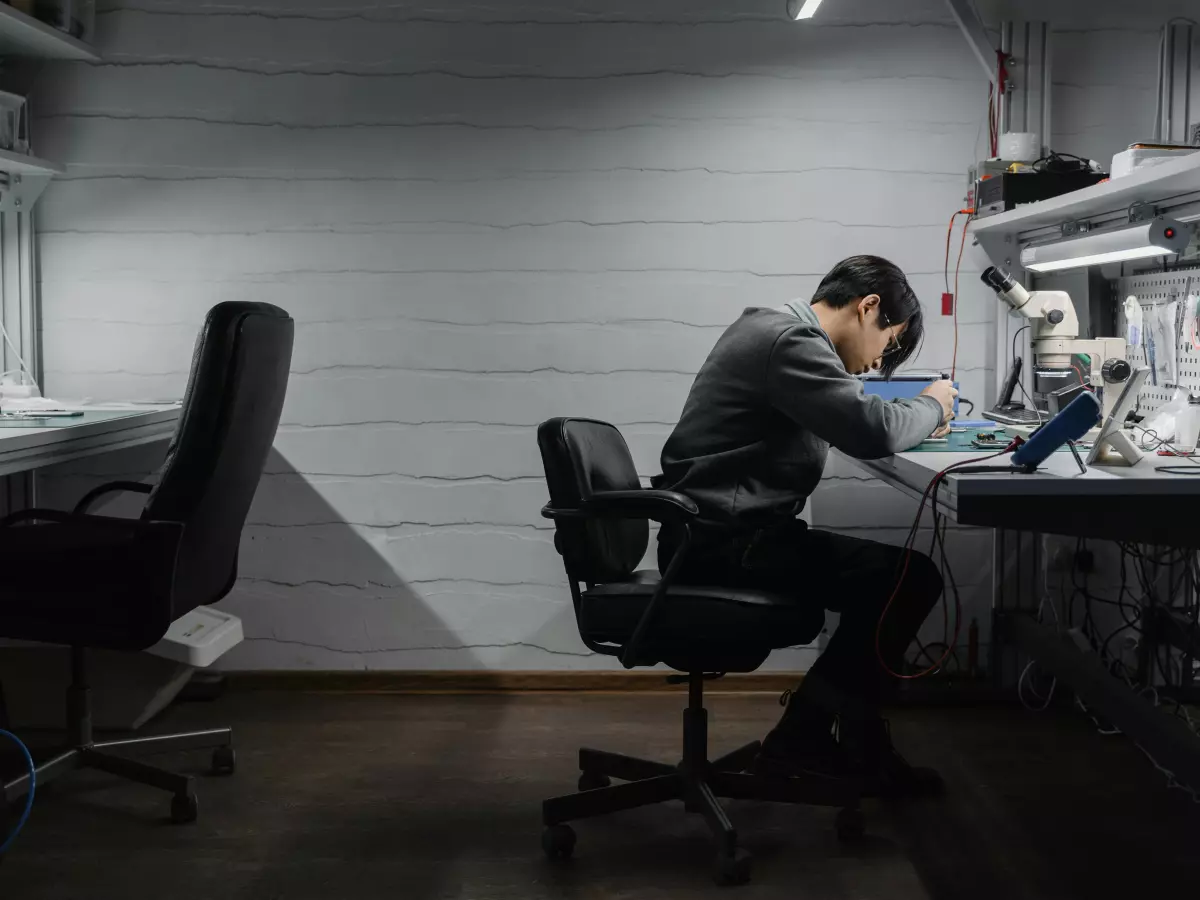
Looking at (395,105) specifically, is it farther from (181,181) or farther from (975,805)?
(975,805)

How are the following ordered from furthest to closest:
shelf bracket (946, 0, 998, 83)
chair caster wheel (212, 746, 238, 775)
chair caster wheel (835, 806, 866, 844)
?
shelf bracket (946, 0, 998, 83), chair caster wheel (212, 746, 238, 775), chair caster wheel (835, 806, 866, 844)

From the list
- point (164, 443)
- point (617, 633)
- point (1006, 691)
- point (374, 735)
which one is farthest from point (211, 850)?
point (1006, 691)

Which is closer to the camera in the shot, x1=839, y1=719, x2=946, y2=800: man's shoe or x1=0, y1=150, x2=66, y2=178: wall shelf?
x1=839, y1=719, x2=946, y2=800: man's shoe

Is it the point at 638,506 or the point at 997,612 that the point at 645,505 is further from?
the point at 997,612

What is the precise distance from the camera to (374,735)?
2.86 m

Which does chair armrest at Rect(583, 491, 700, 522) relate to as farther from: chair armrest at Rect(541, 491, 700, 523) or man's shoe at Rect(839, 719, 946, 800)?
man's shoe at Rect(839, 719, 946, 800)

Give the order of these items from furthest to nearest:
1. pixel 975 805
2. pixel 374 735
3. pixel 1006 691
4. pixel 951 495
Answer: pixel 1006 691 → pixel 374 735 → pixel 975 805 → pixel 951 495

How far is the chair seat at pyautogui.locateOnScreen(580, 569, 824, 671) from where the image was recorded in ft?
6.56

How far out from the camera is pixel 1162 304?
2719 millimetres

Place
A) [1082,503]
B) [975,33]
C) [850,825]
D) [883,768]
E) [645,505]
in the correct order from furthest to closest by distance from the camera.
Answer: [975,33] < [883,768] < [850,825] < [645,505] < [1082,503]

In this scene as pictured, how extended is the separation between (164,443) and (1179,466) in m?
2.63

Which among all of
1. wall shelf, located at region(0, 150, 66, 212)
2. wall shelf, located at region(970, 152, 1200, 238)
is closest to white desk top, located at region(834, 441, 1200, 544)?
wall shelf, located at region(970, 152, 1200, 238)

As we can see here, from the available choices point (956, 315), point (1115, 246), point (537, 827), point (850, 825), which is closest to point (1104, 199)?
point (1115, 246)

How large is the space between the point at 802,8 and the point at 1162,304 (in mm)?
1168
